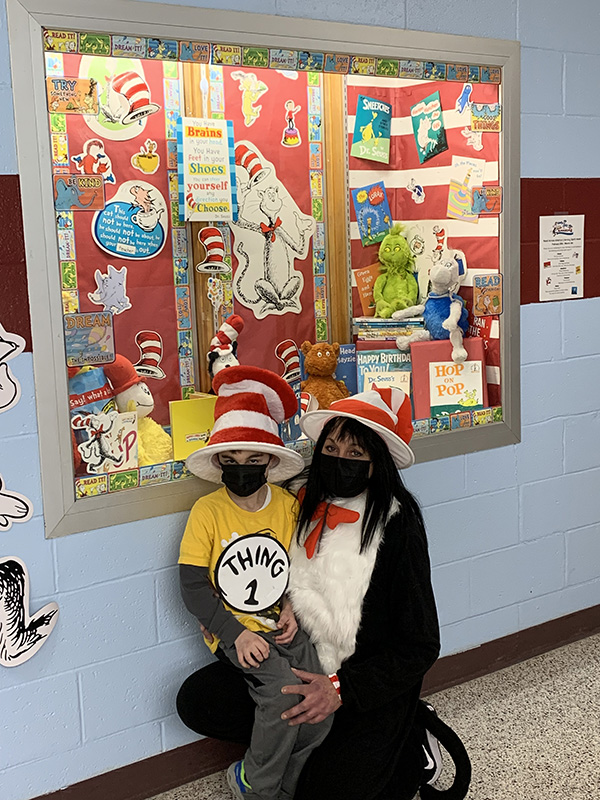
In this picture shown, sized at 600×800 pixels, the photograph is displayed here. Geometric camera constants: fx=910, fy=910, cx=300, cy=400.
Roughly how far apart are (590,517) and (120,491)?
63.5 inches

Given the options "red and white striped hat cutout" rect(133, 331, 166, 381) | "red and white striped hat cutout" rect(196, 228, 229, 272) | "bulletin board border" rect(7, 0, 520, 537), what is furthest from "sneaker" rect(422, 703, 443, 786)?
"red and white striped hat cutout" rect(196, 228, 229, 272)

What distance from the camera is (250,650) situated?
1.95 m

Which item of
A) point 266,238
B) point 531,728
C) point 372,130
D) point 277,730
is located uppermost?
point 372,130

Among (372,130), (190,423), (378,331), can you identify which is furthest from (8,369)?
(372,130)

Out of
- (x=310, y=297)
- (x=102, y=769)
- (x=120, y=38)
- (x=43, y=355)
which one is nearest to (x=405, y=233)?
(x=310, y=297)

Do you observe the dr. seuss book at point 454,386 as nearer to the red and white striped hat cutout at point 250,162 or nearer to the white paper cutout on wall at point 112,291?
the red and white striped hat cutout at point 250,162

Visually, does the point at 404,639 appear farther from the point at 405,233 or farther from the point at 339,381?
the point at 405,233

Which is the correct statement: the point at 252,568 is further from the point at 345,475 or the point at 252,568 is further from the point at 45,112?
the point at 45,112

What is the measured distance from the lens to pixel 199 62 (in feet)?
6.68

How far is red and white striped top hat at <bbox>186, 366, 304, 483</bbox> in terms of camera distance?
197 centimetres

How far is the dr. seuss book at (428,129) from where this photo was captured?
246 cm

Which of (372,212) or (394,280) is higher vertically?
(372,212)

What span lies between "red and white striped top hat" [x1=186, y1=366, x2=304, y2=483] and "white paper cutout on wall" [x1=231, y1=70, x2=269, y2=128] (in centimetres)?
63

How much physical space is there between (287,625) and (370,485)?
36 centimetres
